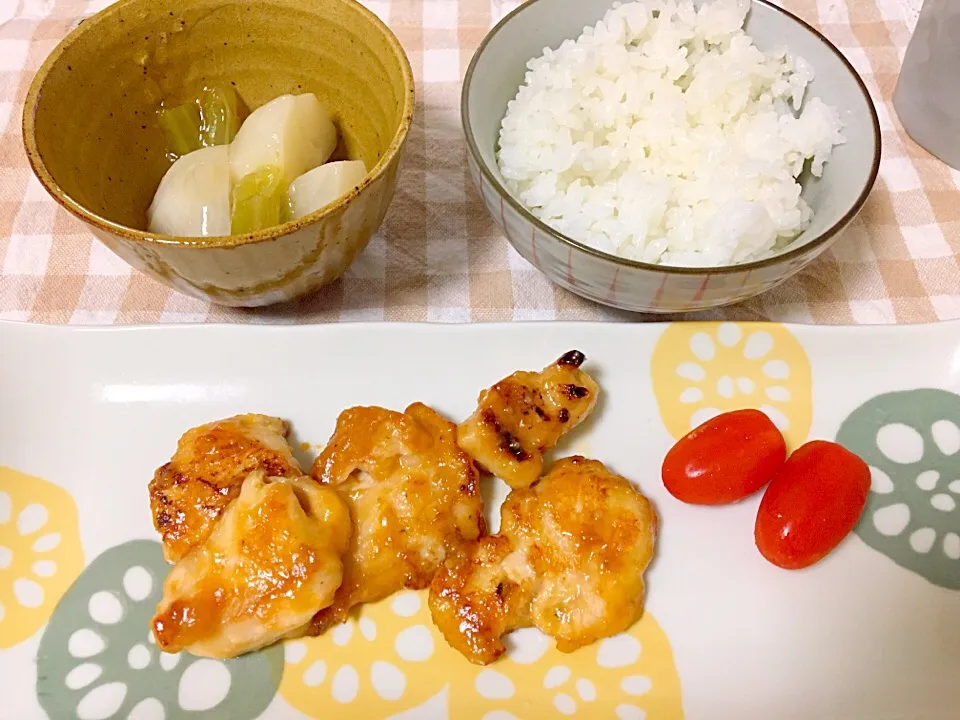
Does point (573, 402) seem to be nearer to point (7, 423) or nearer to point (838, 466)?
point (838, 466)

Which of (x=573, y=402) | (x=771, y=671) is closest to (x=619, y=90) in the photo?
(x=573, y=402)

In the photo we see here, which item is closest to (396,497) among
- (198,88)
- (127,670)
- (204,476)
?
(204,476)

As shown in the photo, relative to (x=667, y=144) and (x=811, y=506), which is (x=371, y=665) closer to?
(x=811, y=506)

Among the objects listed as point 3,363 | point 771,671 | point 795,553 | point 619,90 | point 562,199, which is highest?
point 619,90

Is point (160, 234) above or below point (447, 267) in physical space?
above

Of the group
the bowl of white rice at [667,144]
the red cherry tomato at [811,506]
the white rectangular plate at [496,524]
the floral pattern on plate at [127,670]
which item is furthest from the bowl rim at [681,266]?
the floral pattern on plate at [127,670]

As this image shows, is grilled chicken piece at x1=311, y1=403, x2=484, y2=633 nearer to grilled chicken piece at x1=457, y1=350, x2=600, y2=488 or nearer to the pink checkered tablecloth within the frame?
grilled chicken piece at x1=457, y1=350, x2=600, y2=488
